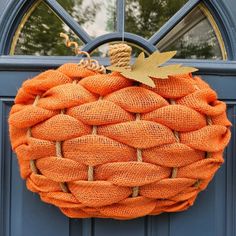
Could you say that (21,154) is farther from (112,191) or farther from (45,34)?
(45,34)

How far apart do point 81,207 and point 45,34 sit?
43 centimetres

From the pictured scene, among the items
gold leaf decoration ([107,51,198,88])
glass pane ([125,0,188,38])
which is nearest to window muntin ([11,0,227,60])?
glass pane ([125,0,188,38])

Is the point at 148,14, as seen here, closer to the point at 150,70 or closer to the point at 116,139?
→ the point at 150,70

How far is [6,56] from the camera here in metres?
0.96

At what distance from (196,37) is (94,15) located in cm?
24

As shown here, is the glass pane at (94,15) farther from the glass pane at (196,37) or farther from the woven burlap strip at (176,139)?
the woven burlap strip at (176,139)

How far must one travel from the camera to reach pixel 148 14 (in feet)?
3.34

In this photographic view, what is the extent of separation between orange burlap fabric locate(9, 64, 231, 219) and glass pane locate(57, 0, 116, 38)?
0.84 feet

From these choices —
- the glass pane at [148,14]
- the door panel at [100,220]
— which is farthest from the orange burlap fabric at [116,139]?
the glass pane at [148,14]

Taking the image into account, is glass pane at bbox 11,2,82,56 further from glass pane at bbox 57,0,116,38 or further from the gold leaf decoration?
the gold leaf decoration

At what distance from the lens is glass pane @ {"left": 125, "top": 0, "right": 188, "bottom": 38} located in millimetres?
1009

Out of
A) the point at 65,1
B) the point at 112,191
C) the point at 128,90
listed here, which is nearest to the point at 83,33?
the point at 65,1

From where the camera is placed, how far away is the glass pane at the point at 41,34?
99cm

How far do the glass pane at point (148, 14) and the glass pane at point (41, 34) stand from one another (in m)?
0.13
